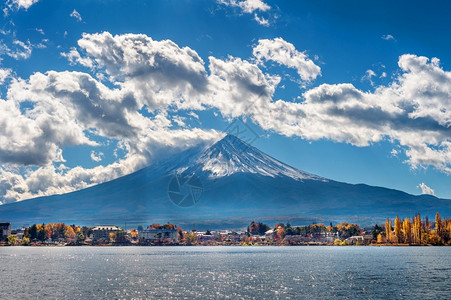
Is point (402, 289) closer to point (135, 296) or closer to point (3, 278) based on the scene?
point (135, 296)

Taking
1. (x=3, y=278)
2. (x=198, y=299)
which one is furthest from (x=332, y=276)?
(x=3, y=278)

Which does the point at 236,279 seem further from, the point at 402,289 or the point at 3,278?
the point at 3,278

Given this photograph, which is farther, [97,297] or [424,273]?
[424,273]

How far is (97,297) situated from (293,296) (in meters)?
22.5

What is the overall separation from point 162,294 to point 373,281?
3174 cm

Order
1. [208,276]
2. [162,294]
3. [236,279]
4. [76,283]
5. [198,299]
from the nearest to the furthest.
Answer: [198,299] < [162,294] < [76,283] < [236,279] < [208,276]

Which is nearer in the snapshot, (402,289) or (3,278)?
(402,289)

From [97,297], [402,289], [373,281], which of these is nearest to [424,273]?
[373,281]

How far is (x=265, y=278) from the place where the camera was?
278 feet

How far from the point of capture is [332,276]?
87562 mm

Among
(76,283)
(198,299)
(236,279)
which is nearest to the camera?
(198,299)

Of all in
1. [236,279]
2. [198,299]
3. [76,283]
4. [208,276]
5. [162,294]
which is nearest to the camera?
[198,299]

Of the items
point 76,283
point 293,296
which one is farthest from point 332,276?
point 76,283

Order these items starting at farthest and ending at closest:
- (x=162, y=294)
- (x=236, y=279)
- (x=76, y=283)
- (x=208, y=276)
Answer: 1. (x=208, y=276)
2. (x=236, y=279)
3. (x=76, y=283)
4. (x=162, y=294)
